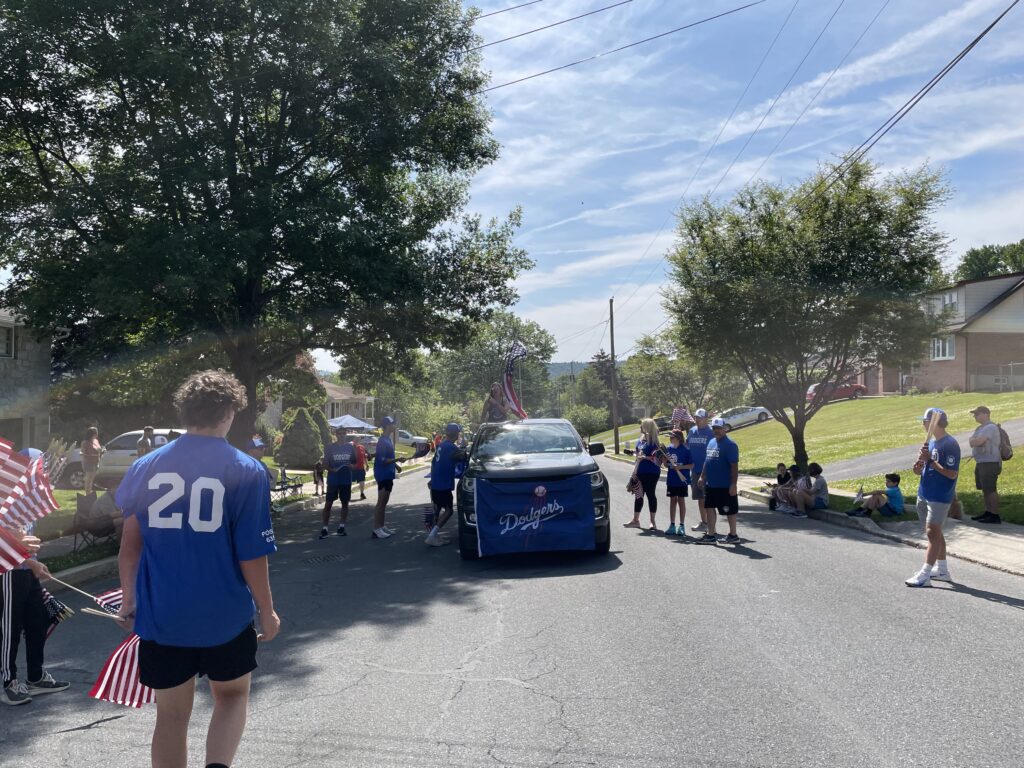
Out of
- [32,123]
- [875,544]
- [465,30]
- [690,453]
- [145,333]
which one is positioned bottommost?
[875,544]

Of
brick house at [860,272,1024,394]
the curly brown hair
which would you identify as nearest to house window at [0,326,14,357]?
the curly brown hair

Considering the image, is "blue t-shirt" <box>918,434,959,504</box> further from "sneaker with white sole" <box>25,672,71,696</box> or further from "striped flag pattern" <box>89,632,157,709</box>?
"sneaker with white sole" <box>25,672,71,696</box>

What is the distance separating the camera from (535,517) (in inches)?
382

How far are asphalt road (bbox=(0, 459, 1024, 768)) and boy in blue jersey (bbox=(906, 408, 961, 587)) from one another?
0.98 feet

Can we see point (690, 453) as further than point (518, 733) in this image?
Yes

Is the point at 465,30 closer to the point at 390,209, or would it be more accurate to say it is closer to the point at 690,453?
the point at 390,209

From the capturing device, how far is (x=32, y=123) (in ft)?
46.7

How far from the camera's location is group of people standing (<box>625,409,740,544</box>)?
35.5ft

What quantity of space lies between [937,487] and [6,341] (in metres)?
23.4

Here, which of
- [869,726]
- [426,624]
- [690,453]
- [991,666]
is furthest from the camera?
[690,453]

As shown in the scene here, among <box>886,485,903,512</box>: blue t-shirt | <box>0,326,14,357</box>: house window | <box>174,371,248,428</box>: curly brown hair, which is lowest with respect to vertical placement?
<box>886,485,903,512</box>: blue t-shirt

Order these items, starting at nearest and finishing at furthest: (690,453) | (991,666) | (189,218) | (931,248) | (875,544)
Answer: (991,666) < (875,544) < (690,453) < (189,218) < (931,248)

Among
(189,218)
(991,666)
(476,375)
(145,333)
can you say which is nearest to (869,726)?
(991,666)

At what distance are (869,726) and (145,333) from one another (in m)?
16.9
